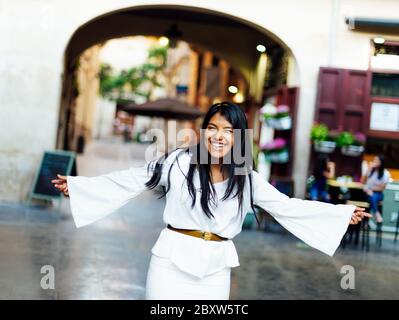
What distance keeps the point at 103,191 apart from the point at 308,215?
1.21 metres

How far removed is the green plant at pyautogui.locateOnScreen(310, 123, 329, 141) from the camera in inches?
452

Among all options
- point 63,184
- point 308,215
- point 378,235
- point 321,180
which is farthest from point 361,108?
point 63,184

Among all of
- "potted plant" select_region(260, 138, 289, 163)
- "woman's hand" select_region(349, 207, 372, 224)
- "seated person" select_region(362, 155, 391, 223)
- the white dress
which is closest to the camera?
the white dress

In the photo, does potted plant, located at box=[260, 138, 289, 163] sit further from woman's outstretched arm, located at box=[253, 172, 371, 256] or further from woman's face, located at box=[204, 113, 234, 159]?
woman's face, located at box=[204, 113, 234, 159]

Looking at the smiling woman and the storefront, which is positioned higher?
the storefront

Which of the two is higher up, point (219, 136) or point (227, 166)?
point (219, 136)

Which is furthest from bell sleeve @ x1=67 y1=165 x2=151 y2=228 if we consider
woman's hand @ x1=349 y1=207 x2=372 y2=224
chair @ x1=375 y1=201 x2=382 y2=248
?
chair @ x1=375 y1=201 x2=382 y2=248

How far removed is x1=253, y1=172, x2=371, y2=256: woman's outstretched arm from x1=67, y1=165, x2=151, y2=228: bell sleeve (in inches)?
27.0

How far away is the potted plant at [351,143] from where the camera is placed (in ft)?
37.8

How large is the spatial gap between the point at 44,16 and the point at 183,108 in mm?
5613

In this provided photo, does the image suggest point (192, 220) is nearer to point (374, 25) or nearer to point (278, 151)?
point (278, 151)

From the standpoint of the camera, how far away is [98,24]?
15531 mm

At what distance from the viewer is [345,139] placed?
37.8 ft

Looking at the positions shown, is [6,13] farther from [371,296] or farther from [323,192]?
[371,296]
